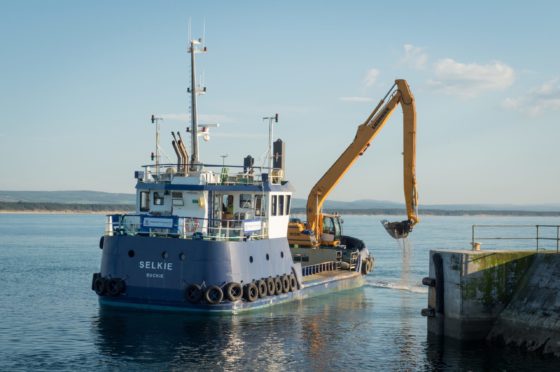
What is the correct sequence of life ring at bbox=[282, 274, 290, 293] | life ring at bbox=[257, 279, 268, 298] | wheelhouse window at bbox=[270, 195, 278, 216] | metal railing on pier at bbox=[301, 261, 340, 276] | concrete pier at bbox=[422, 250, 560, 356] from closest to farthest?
concrete pier at bbox=[422, 250, 560, 356]
life ring at bbox=[257, 279, 268, 298]
life ring at bbox=[282, 274, 290, 293]
wheelhouse window at bbox=[270, 195, 278, 216]
metal railing on pier at bbox=[301, 261, 340, 276]

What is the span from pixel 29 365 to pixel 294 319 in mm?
11364

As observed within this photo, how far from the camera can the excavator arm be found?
3931 cm

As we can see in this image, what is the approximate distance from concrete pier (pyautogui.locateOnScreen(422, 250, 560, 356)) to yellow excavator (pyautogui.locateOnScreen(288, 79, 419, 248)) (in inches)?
544

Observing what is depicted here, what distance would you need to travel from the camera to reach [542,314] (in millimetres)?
22969

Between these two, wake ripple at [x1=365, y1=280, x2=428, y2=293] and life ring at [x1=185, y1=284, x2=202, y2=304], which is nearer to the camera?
life ring at [x1=185, y1=284, x2=202, y2=304]

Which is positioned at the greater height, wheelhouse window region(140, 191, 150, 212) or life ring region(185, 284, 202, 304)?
wheelhouse window region(140, 191, 150, 212)

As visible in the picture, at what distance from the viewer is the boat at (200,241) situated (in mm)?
28188

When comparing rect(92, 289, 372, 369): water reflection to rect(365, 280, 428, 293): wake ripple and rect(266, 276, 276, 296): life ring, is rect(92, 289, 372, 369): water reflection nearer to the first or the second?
rect(266, 276, 276, 296): life ring

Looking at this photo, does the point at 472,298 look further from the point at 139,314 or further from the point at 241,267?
the point at 139,314

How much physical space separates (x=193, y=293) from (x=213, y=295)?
0.74m

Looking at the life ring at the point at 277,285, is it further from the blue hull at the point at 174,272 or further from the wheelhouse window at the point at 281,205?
the wheelhouse window at the point at 281,205

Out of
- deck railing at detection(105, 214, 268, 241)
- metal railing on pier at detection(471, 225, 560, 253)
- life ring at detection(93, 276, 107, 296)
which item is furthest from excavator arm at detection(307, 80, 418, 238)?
life ring at detection(93, 276, 107, 296)

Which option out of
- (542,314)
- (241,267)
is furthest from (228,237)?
(542,314)

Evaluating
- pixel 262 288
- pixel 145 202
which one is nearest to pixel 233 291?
pixel 262 288
